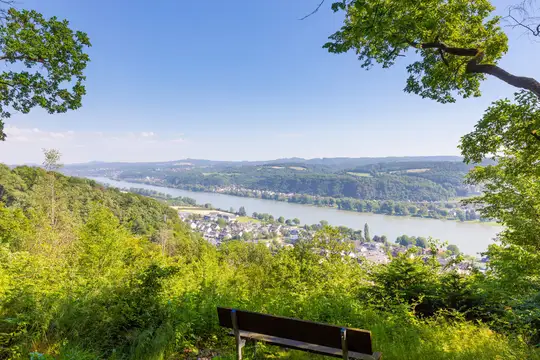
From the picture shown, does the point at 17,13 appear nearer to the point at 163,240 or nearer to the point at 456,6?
the point at 456,6

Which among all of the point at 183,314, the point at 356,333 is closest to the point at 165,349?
the point at 183,314

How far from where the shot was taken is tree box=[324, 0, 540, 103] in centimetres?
413

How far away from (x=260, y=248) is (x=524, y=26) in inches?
1172

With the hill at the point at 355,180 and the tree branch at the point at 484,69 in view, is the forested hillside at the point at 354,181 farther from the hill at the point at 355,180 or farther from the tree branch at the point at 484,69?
the tree branch at the point at 484,69

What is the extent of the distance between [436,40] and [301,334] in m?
5.43

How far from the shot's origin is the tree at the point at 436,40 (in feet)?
13.5

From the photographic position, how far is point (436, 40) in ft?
15.2

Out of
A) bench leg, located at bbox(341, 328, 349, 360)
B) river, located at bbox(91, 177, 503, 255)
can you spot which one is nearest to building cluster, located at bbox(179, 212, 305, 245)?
river, located at bbox(91, 177, 503, 255)

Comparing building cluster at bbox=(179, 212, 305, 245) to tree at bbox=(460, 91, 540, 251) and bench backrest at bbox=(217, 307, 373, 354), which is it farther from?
bench backrest at bbox=(217, 307, 373, 354)

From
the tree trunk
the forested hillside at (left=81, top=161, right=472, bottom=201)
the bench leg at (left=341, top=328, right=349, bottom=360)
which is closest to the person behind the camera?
the bench leg at (left=341, top=328, right=349, bottom=360)

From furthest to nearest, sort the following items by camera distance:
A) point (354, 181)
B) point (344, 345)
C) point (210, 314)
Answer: point (354, 181)
point (210, 314)
point (344, 345)

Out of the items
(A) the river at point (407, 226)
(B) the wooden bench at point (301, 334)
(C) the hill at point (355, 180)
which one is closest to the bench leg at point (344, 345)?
(B) the wooden bench at point (301, 334)

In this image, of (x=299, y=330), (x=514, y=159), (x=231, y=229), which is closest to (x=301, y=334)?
(x=299, y=330)

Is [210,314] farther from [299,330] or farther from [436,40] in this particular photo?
[436,40]
